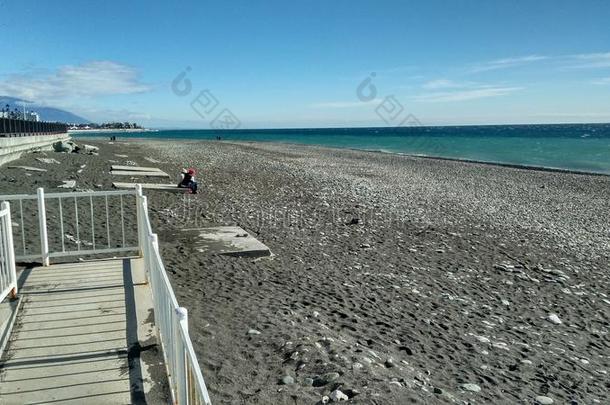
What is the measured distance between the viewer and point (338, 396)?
13.2 ft

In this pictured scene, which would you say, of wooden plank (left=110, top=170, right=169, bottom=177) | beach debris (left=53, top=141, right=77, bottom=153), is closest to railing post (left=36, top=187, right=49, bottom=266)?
wooden plank (left=110, top=170, right=169, bottom=177)

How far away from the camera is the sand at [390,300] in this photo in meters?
4.57

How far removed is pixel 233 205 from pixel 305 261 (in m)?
5.75

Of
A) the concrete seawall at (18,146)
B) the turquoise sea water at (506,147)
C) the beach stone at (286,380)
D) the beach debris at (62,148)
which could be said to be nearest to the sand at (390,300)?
the beach stone at (286,380)

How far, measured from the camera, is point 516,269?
9.14 meters

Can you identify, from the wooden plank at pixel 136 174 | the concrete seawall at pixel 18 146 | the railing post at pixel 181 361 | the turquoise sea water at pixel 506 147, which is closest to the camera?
the railing post at pixel 181 361

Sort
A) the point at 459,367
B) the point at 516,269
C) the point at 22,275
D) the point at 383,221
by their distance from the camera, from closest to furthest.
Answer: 1. the point at 459,367
2. the point at 22,275
3. the point at 516,269
4. the point at 383,221

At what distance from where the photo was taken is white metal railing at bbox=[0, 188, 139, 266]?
6.97 meters

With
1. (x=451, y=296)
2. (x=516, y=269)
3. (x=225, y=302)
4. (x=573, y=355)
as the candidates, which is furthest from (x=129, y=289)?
(x=516, y=269)

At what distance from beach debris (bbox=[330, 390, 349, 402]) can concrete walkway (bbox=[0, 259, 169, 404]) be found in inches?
Result: 55.4

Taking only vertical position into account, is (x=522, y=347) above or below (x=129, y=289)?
below

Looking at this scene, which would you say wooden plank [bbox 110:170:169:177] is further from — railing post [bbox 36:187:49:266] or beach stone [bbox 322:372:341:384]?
beach stone [bbox 322:372:341:384]

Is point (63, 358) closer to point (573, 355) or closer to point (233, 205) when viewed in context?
point (573, 355)

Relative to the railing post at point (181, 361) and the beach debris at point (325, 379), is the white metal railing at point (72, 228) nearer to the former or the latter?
the beach debris at point (325, 379)
